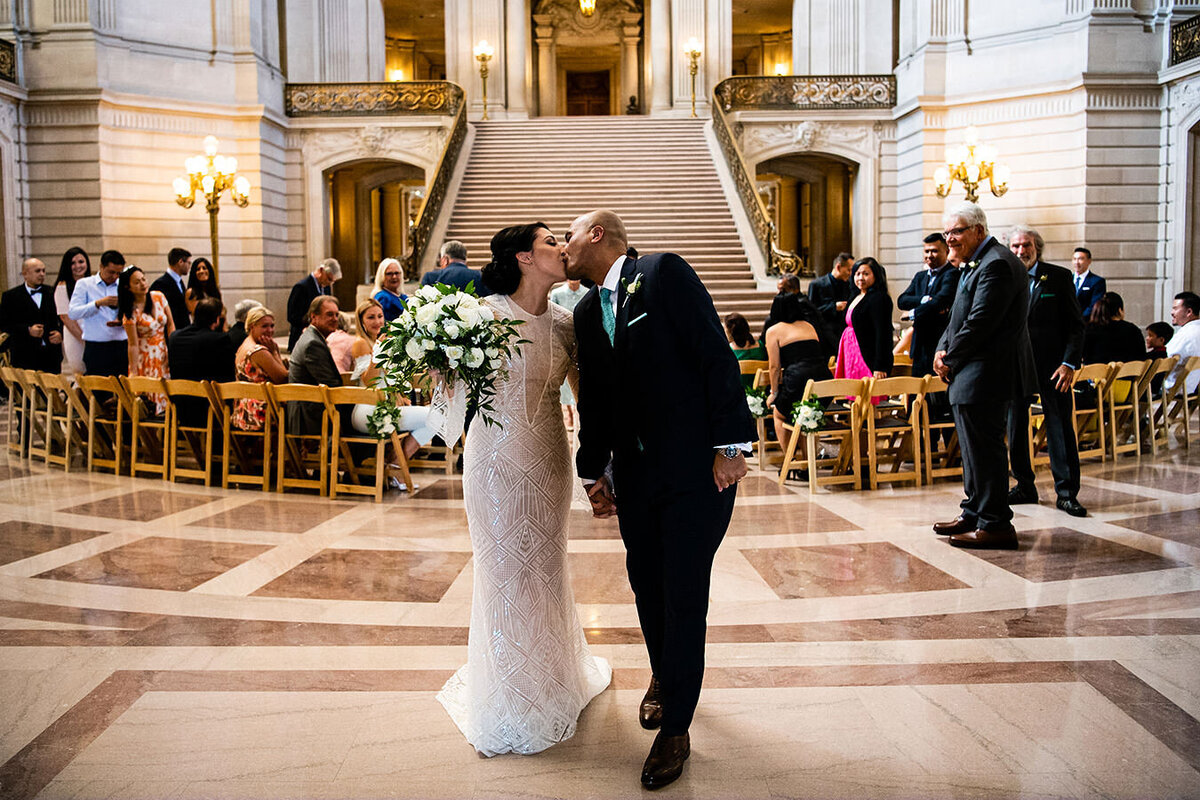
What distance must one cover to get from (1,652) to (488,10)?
21.1 m

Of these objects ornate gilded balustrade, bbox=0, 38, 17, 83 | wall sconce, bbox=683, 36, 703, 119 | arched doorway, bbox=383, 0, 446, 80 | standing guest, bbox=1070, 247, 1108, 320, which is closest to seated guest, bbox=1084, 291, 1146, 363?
standing guest, bbox=1070, 247, 1108, 320

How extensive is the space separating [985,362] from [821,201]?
20519mm

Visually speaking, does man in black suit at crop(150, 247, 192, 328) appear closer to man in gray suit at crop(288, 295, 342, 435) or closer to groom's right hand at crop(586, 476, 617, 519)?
man in gray suit at crop(288, 295, 342, 435)

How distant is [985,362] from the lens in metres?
5.18

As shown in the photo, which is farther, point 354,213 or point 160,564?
point 354,213

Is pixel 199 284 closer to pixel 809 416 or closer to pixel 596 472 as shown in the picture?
pixel 809 416

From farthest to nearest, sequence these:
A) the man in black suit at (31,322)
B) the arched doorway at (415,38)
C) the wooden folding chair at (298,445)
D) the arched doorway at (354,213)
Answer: the arched doorway at (415,38), the arched doorway at (354,213), the man in black suit at (31,322), the wooden folding chair at (298,445)

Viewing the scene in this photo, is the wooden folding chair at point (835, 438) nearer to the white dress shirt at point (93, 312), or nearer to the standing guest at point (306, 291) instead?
the standing guest at point (306, 291)

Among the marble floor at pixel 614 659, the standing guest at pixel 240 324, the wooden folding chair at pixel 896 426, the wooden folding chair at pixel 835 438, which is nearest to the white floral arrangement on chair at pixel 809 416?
the wooden folding chair at pixel 835 438

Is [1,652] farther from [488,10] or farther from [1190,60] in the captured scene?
[488,10]

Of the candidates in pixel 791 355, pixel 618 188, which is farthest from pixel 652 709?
pixel 618 188

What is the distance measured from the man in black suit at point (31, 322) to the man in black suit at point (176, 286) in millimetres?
1677

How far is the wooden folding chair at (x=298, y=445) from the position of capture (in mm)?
6605

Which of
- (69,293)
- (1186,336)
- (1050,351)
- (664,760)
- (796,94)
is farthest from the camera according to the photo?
(796,94)
